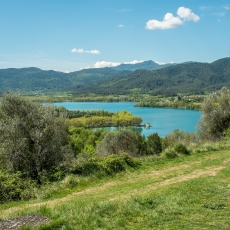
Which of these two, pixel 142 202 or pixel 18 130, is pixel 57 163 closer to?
pixel 18 130

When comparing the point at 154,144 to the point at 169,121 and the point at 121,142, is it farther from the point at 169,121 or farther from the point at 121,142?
the point at 169,121

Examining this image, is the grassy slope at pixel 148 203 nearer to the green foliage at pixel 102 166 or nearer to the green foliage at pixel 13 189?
the green foliage at pixel 102 166

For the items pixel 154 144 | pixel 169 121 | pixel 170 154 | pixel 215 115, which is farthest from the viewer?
pixel 169 121

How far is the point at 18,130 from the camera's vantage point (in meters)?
13.3

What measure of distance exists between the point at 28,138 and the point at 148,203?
8.40 meters

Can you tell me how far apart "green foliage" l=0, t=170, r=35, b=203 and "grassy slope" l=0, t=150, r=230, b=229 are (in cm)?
76

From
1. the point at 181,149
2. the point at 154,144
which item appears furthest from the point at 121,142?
the point at 181,149

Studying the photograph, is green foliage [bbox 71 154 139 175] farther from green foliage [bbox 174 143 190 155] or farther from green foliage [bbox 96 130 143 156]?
green foliage [bbox 96 130 143 156]

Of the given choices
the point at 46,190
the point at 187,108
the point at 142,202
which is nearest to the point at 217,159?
the point at 142,202

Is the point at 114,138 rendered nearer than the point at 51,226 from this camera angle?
No

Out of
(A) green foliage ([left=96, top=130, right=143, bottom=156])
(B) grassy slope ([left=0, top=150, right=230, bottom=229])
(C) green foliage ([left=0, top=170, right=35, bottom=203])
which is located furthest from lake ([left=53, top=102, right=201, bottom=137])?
(B) grassy slope ([left=0, top=150, right=230, bottom=229])

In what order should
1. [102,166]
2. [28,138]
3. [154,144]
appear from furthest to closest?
[154,144], [28,138], [102,166]

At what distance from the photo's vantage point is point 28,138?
13.5 metres

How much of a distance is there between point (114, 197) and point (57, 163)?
574 cm
